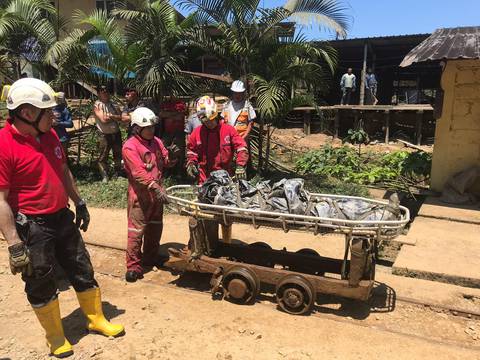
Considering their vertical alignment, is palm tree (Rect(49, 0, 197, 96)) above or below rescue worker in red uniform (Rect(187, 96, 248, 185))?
above

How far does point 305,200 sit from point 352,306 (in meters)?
1.24

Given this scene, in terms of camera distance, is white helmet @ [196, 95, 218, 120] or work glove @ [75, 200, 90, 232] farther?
white helmet @ [196, 95, 218, 120]

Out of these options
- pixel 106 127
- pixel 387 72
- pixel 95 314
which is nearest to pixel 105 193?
pixel 106 127

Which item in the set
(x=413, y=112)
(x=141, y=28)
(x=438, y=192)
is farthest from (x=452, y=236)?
(x=413, y=112)

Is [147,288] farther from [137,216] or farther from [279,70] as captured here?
[279,70]

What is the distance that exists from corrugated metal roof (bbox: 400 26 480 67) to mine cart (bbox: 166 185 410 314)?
12.0 ft

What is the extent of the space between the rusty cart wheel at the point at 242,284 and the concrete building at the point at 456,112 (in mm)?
5114

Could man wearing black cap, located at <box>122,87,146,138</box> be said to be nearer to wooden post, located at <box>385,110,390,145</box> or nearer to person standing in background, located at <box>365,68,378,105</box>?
wooden post, located at <box>385,110,390,145</box>

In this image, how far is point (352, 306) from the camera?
455 centimetres

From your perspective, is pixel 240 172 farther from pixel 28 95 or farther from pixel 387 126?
pixel 387 126

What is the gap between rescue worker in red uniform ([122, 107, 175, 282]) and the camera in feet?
15.6

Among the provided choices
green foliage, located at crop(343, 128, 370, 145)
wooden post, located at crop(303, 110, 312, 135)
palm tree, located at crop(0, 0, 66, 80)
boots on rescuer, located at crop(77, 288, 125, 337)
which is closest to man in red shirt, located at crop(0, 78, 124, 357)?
boots on rescuer, located at crop(77, 288, 125, 337)

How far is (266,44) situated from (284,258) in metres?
5.25

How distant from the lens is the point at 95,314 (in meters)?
3.92
